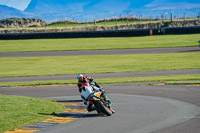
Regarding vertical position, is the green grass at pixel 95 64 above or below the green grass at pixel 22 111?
below

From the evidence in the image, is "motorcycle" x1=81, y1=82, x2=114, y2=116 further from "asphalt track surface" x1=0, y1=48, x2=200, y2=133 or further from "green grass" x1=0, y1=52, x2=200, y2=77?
"green grass" x1=0, y1=52, x2=200, y2=77

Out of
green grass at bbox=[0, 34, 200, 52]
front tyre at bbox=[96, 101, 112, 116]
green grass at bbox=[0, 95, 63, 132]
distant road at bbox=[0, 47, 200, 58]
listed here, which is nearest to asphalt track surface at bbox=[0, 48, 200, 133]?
front tyre at bbox=[96, 101, 112, 116]

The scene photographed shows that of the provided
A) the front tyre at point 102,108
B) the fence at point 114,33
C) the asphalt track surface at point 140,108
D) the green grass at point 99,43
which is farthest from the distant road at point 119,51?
the front tyre at point 102,108

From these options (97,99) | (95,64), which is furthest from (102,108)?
(95,64)

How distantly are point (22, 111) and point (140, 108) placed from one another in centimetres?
476

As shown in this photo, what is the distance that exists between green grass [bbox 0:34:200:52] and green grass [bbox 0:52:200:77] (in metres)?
10.6

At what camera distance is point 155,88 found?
23.2m

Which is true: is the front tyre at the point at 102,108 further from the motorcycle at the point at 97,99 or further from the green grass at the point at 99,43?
the green grass at the point at 99,43

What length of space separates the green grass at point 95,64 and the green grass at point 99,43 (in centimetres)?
1055

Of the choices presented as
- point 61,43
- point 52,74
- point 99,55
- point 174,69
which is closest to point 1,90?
point 52,74

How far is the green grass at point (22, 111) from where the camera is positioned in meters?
14.4

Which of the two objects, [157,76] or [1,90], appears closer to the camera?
[1,90]

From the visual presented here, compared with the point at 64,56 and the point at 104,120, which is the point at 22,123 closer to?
the point at 104,120

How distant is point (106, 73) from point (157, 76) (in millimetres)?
5433
